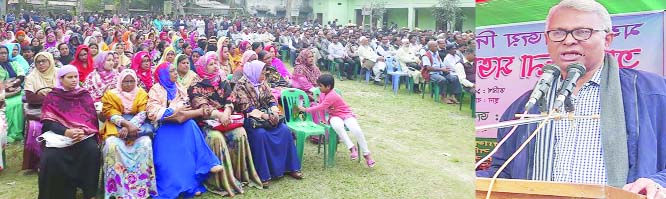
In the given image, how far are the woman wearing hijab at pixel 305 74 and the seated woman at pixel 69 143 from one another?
2.66 metres

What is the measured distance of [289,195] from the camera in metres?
4.12

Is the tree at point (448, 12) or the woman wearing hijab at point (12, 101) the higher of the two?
the tree at point (448, 12)

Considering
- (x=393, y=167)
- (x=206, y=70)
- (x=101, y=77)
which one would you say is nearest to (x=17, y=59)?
(x=101, y=77)

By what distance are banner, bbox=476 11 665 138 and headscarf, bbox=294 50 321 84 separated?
4354mm

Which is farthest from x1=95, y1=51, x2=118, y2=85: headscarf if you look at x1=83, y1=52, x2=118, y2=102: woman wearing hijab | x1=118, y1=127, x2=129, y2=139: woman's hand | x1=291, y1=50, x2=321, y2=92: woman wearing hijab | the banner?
the banner

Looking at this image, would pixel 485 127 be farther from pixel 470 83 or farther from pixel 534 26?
pixel 470 83

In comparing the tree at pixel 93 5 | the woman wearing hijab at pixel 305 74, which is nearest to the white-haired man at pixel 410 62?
the woman wearing hijab at pixel 305 74

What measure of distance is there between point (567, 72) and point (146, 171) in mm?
3108

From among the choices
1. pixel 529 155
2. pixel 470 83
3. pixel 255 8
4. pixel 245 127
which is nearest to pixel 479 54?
pixel 529 155

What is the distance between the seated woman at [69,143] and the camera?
143 inches

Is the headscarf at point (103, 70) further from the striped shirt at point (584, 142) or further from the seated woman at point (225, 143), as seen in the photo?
Answer: the striped shirt at point (584, 142)

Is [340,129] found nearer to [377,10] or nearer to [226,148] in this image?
[226,148]

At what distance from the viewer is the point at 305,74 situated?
20.8ft

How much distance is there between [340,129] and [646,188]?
3.38 meters
